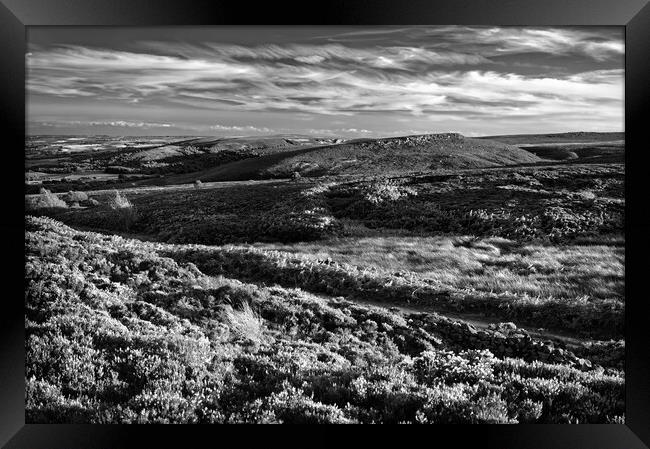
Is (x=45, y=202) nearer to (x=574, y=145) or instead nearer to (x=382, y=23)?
(x=382, y=23)

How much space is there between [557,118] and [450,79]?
6.40ft

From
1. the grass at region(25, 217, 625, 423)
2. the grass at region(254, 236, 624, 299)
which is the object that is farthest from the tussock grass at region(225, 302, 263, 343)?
the grass at region(254, 236, 624, 299)

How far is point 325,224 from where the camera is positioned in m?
8.35

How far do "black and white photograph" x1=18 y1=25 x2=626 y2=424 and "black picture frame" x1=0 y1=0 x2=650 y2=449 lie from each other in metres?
0.25

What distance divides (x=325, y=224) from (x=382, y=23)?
3.57 m

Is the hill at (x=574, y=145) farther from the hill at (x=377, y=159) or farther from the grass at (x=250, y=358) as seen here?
the grass at (x=250, y=358)

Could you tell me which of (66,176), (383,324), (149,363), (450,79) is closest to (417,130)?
(450,79)

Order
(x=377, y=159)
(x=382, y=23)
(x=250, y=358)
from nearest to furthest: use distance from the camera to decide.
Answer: (x=382, y=23), (x=250, y=358), (x=377, y=159)

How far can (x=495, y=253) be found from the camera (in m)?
7.72

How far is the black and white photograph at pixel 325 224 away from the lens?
6430mm

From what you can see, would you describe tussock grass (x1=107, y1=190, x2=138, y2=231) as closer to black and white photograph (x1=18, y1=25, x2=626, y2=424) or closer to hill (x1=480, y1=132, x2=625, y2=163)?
black and white photograph (x1=18, y1=25, x2=626, y2=424)

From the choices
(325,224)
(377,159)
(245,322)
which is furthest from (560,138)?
(245,322)

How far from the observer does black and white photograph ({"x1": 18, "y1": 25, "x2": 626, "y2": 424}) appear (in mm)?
6430

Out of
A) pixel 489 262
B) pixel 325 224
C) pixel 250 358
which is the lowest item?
pixel 250 358
